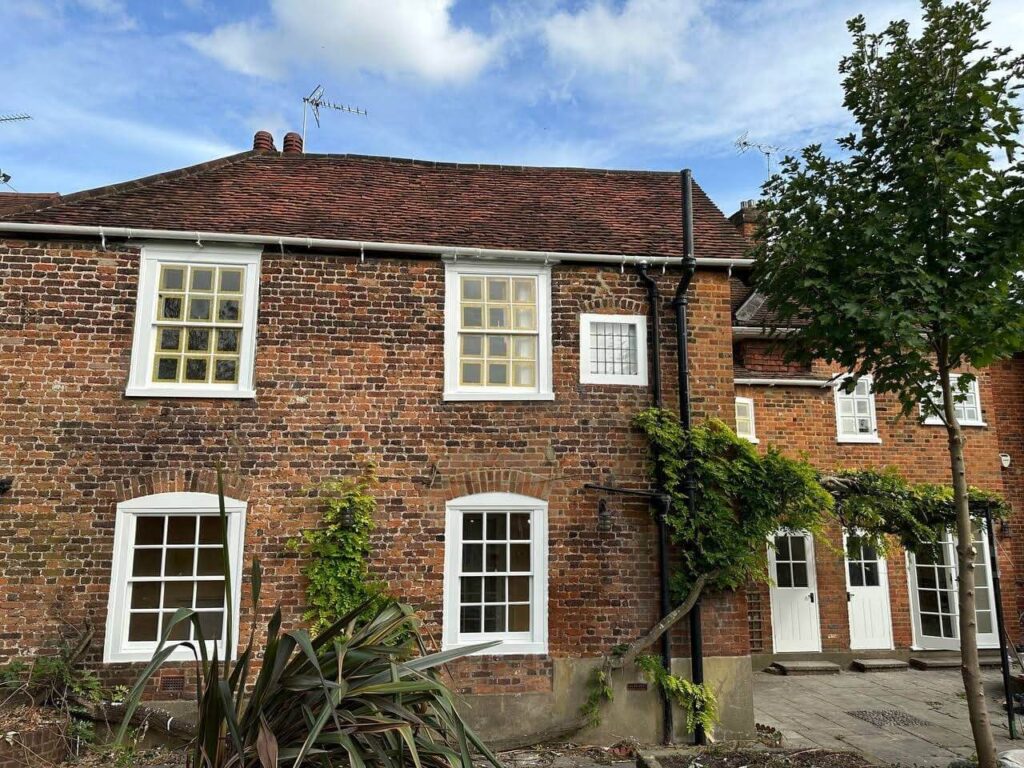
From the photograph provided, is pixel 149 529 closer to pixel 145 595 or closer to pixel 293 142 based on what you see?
pixel 145 595

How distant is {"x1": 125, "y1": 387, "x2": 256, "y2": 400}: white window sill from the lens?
320 inches

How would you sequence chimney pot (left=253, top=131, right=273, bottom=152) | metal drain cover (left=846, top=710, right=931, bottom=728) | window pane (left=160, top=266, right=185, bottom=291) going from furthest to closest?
chimney pot (left=253, top=131, right=273, bottom=152) < metal drain cover (left=846, top=710, right=931, bottom=728) < window pane (left=160, top=266, right=185, bottom=291)

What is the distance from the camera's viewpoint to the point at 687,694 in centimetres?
798

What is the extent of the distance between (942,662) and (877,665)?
118cm

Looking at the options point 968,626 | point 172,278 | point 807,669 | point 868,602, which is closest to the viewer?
point 968,626

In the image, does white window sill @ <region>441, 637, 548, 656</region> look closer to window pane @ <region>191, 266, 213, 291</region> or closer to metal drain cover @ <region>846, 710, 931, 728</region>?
metal drain cover @ <region>846, 710, 931, 728</region>

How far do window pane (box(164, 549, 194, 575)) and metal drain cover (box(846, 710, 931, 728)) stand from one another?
869cm

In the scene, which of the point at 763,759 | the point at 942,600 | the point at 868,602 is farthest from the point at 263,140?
the point at 942,600

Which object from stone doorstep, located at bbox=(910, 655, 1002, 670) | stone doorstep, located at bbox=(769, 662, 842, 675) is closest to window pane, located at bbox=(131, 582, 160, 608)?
stone doorstep, located at bbox=(769, 662, 842, 675)

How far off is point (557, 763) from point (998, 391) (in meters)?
12.4

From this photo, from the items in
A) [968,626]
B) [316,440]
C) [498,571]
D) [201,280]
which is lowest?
[968,626]

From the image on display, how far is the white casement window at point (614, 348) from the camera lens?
8805mm

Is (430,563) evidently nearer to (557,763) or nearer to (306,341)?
(557,763)

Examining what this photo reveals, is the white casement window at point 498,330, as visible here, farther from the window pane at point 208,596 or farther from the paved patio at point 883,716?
→ the paved patio at point 883,716
